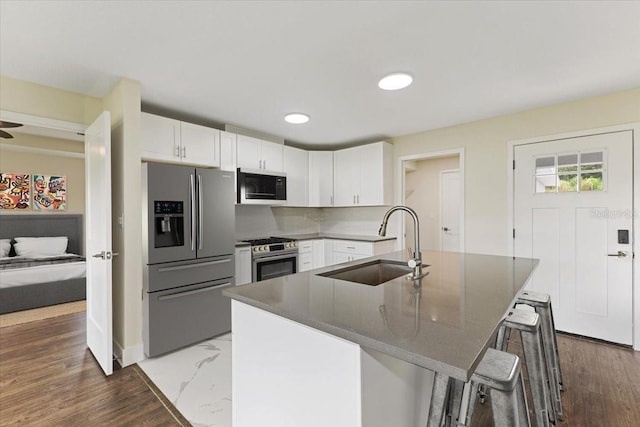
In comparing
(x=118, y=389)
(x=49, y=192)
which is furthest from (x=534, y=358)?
(x=49, y=192)

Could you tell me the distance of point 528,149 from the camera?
3320 millimetres

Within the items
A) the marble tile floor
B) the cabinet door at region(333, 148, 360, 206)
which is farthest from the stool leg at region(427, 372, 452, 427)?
the cabinet door at region(333, 148, 360, 206)

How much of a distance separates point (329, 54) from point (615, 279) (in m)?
3.33

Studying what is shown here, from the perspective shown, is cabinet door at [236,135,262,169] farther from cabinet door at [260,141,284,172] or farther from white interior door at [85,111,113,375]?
white interior door at [85,111,113,375]

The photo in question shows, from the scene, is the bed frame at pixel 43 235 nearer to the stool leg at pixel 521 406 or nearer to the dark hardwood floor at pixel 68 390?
the dark hardwood floor at pixel 68 390

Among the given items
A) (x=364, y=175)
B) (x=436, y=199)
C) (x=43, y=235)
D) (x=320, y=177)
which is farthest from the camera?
(x=436, y=199)

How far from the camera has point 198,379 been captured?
230 centimetres

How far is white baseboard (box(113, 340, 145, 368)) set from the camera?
8.21 feet

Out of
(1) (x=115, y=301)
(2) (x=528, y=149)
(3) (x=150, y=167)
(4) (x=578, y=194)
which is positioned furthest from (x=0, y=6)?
(4) (x=578, y=194)

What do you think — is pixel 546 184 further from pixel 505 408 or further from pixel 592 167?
pixel 505 408

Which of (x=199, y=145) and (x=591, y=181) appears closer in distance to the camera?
(x=591, y=181)

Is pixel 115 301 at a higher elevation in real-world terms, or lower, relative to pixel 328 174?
lower

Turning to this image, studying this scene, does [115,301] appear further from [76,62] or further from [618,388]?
[618,388]

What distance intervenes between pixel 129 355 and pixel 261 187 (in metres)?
2.24
